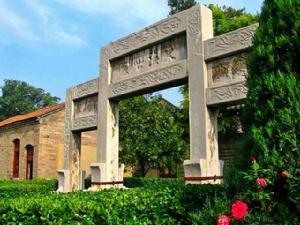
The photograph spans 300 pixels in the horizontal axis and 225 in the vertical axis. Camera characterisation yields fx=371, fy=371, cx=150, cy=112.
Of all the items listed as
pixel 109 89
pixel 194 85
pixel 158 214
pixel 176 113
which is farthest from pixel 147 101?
pixel 158 214

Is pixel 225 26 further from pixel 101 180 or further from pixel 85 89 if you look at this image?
pixel 101 180

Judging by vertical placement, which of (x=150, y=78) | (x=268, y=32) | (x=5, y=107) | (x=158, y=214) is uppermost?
(x=5, y=107)

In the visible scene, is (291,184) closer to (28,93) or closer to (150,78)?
(150,78)

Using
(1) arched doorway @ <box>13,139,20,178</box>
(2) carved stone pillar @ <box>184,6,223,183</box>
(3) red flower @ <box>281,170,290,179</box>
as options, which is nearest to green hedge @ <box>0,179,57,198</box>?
(2) carved stone pillar @ <box>184,6,223,183</box>

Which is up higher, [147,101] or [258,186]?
[147,101]

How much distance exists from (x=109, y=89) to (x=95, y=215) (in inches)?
258

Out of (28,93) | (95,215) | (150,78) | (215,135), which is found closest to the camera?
(95,215)

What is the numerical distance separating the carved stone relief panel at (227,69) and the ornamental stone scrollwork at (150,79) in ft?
2.28

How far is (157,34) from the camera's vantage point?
952 centimetres

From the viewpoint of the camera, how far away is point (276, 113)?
3516 millimetres

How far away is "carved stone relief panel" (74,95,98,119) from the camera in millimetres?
11961

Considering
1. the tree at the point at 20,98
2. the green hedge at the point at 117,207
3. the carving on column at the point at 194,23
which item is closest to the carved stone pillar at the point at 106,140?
the carving on column at the point at 194,23

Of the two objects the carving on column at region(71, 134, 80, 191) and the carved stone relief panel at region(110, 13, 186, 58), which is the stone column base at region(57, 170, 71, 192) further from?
the carved stone relief panel at region(110, 13, 186, 58)

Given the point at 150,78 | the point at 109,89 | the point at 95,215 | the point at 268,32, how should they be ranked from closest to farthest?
1. the point at 268,32
2. the point at 95,215
3. the point at 150,78
4. the point at 109,89
